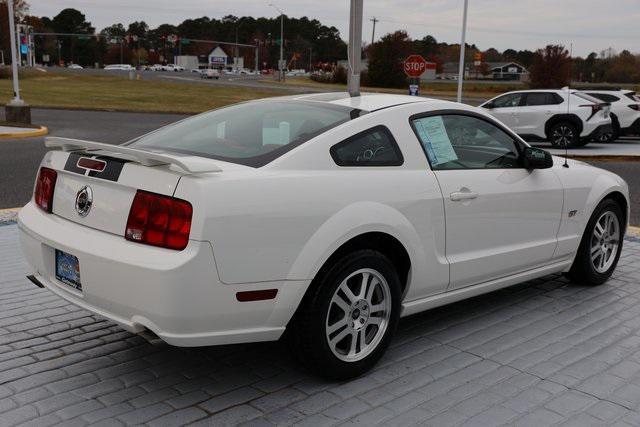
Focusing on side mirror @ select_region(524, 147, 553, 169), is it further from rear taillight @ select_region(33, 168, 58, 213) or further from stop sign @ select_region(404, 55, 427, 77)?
stop sign @ select_region(404, 55, 427, 77)

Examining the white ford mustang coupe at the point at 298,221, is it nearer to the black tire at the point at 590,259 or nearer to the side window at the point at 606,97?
the black tire at the point at 590,259

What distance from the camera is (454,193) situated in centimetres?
412

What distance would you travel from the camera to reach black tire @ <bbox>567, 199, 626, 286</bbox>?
5.41 metres

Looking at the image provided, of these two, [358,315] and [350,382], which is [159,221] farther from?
[350,382]

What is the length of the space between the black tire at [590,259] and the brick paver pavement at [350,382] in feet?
1.84

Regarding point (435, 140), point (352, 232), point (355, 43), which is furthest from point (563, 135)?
point (352, 232)

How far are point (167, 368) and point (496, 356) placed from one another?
1.94 meters

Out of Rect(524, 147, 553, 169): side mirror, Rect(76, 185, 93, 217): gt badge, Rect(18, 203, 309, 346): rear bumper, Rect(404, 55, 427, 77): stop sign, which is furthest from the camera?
Rect(404, 55, 427, 77): stop sign

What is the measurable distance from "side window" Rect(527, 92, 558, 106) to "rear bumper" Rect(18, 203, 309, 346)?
53.3ft

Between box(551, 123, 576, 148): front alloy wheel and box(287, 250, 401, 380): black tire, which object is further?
box(551, 123, 576, 148): front alloy wheel

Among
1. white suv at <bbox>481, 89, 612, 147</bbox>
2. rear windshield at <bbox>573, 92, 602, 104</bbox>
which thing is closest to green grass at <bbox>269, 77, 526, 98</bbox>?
white suv at <bbox>481, 89, 612, 147</bbox>

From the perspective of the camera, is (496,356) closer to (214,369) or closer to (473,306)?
(473,306)

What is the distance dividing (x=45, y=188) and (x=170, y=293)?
1.34 m

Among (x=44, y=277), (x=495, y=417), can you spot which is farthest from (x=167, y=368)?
(x=495, y=417)
